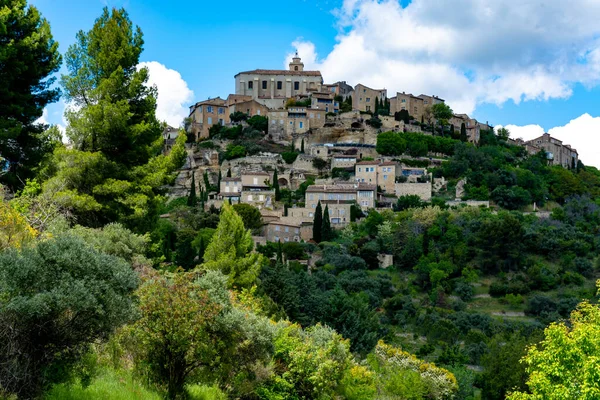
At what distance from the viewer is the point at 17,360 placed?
790 cm

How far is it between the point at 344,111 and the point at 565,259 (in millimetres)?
47856

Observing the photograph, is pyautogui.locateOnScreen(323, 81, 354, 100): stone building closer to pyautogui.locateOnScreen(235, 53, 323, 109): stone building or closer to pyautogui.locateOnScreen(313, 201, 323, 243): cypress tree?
pyautogui.locateOnScreen(235, 53, 323, 109): stone building

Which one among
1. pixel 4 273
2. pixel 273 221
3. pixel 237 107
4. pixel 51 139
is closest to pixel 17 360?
pixel 4 273

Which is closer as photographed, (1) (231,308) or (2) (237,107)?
(1) (231,308)

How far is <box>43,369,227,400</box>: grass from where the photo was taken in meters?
8.81

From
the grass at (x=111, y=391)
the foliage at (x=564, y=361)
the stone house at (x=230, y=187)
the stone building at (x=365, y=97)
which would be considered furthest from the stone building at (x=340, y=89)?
the grass at (x=111, y=391)

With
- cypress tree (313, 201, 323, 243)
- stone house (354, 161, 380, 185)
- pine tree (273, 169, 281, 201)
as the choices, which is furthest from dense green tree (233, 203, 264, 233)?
stone house (354, 161, 380, 185)

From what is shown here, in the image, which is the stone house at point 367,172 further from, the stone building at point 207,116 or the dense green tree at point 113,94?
the dense green tree at point 113,94

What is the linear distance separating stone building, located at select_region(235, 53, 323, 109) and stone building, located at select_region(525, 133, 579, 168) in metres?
38.7

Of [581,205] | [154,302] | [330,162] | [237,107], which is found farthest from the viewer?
[237,107]

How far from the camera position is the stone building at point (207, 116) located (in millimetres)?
97375

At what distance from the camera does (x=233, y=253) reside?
2556cm

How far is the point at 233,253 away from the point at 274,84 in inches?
3363

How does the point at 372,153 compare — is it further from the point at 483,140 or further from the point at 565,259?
the point at 565,259
